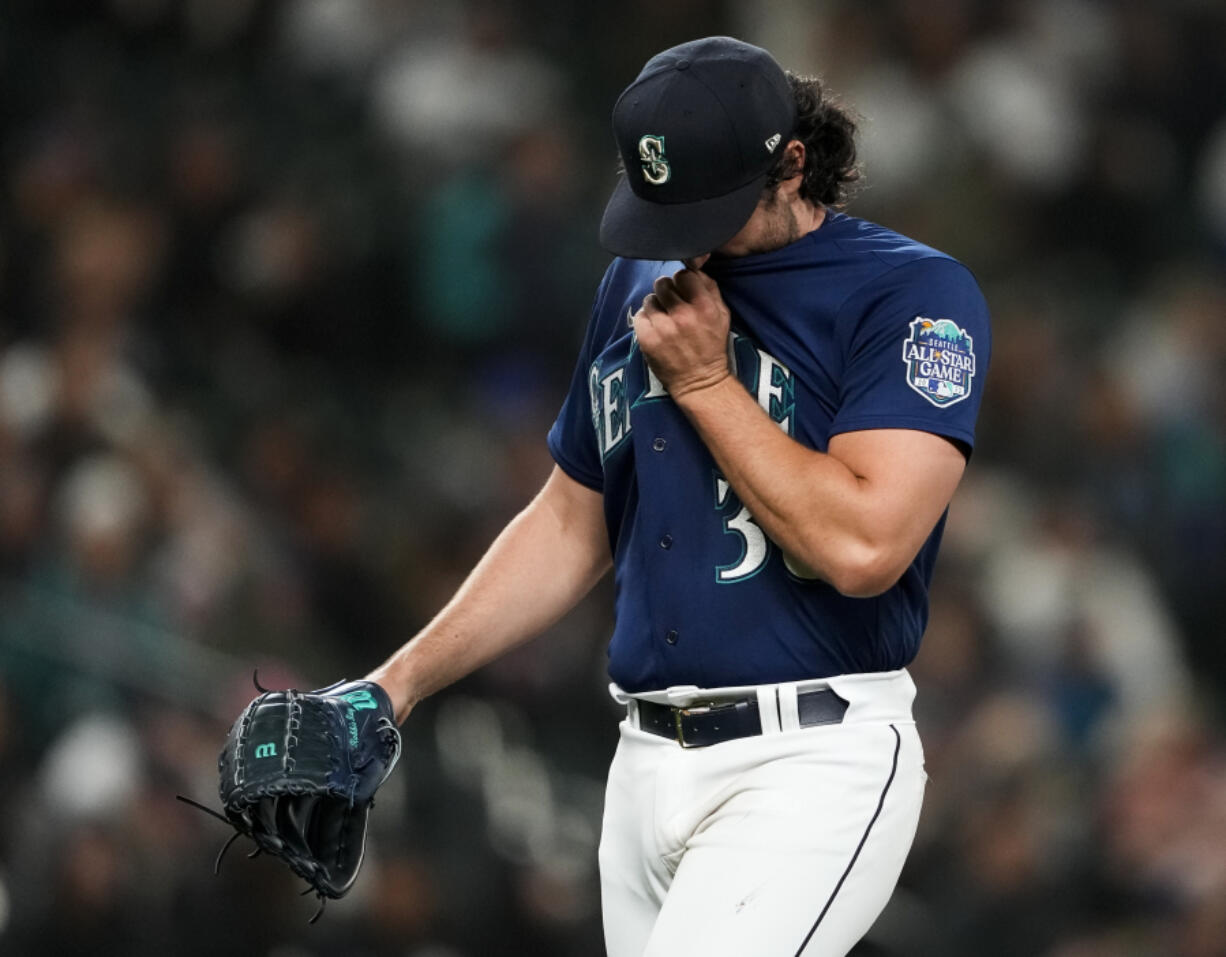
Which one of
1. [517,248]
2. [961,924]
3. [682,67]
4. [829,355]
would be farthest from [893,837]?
[517,248]

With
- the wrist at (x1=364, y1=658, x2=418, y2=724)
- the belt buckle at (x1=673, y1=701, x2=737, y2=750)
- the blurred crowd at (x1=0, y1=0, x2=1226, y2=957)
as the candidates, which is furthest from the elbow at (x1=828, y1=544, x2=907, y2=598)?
the blurred crowd at (x1=0, y1=0, x2=1226, y2=957)

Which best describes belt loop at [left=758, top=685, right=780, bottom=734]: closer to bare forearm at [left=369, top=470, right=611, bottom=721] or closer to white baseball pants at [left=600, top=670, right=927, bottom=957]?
white baseball pants at [left=600, top=670, right=927, bottom=957]

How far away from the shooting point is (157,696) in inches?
215

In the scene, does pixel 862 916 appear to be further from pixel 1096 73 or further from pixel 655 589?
pixel 1096 73

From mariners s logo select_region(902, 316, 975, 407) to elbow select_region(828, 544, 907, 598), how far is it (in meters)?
0.24

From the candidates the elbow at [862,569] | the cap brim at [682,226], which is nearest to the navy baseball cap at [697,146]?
the cap brim at [682,226]

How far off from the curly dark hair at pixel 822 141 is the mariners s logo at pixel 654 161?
0.23 m

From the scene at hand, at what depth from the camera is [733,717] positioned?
7.80 ft

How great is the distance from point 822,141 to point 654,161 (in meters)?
0.35

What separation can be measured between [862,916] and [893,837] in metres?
0.12

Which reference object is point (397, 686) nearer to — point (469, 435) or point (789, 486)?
point (789, 486)

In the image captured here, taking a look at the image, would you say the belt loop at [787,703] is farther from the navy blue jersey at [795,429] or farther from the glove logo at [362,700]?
the glove logo at [362,700]

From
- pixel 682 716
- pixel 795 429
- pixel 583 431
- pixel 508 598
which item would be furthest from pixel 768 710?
pixel 583 431

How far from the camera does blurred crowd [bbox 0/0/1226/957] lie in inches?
214
